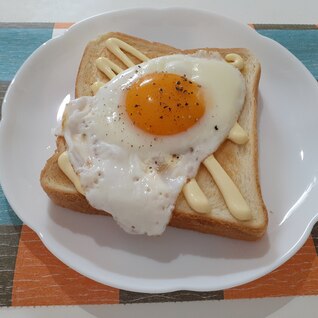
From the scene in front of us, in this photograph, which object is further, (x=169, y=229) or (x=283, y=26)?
(x=283, y=26)

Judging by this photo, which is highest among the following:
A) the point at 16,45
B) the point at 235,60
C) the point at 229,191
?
the point at 235,60

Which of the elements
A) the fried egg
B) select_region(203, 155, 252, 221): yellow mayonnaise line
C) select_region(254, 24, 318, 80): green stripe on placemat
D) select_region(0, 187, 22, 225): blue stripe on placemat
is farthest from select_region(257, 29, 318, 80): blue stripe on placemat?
select_region(0, 187, 22, 225): blue stripe on placemat

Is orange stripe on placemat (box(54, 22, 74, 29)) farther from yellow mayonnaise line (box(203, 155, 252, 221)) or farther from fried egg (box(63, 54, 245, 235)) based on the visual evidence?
yellow mayonnaise line (box(203, 155, 252, 221))

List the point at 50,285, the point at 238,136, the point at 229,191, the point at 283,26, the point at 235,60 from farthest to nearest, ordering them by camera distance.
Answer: the point at 283,26, the point at 235,60, the point at 238,136, the point at 229,191, the point at 50,285

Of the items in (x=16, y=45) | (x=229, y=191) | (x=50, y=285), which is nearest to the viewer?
(x=50, y=285)

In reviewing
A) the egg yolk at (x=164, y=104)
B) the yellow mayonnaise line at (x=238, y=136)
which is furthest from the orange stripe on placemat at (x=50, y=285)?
the yellow mayonnaise line at (x=238, y=136)

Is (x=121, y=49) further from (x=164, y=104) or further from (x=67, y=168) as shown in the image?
(x=67, y=168)

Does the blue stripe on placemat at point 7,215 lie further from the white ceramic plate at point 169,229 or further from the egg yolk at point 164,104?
the egg yolk at point 164,104

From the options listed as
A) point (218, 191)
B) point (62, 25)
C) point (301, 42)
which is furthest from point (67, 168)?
point (301, 42)
